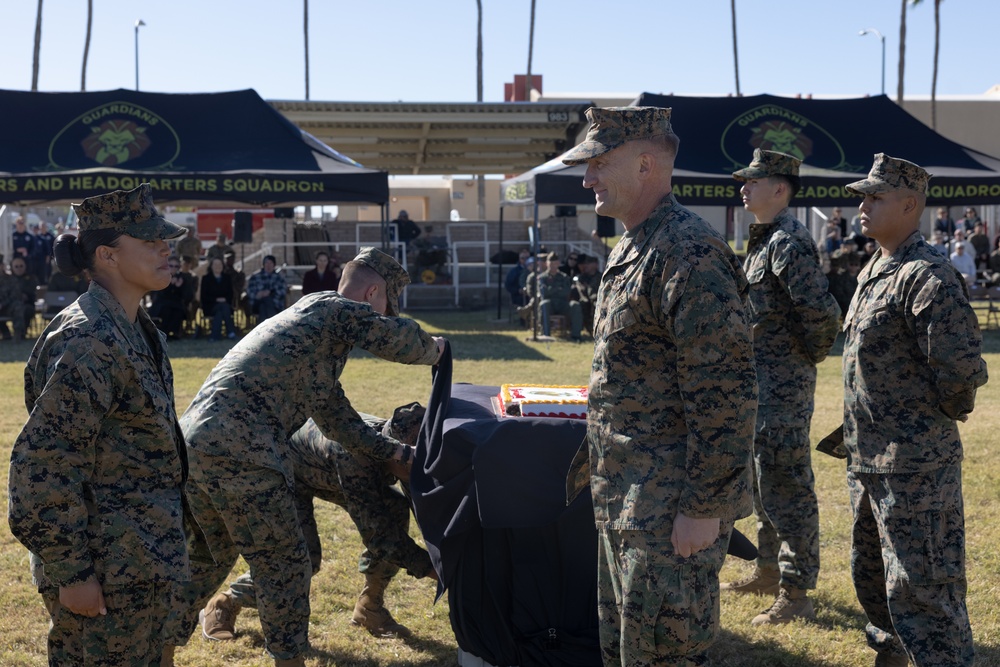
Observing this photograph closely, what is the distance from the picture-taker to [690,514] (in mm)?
2711

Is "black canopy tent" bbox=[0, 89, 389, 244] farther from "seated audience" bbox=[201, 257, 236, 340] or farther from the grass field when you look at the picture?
the grass field

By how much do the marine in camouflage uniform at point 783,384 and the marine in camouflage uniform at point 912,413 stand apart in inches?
32.0

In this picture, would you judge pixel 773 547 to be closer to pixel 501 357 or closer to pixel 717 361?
pixel 717 361

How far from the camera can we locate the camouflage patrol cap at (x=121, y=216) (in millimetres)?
2992

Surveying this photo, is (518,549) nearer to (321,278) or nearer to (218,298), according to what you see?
(321,278)

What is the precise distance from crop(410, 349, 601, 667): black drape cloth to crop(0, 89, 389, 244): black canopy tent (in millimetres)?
11407

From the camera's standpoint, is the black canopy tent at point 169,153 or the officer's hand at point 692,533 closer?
the officer's hand at point 692,533

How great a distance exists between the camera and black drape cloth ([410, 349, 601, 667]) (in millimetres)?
4160

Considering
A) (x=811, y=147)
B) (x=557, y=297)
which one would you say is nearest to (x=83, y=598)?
(x=557, y=297)

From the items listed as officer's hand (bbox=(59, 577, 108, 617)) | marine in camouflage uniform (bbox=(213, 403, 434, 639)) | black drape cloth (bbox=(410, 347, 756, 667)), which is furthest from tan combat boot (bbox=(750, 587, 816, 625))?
Answer: officer's hand (bbox=(59, 577, 108, 617))

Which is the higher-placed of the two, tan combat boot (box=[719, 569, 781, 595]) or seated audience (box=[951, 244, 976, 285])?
seated audience (box=[951, 244, 976, 285])

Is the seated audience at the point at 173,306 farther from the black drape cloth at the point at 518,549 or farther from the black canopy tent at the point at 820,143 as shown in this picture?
the black drape cloth at the point at 518,549

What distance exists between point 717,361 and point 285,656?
2.37 metres

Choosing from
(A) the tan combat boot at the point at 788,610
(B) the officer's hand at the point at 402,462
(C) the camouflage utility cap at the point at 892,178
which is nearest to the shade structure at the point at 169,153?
(B) the officer's hand at the point at 402,462
